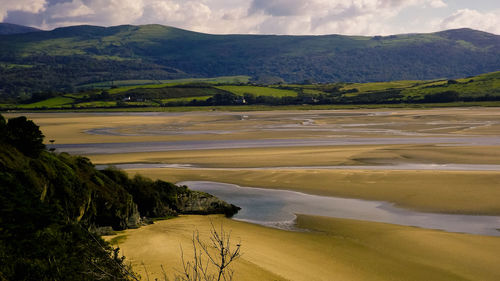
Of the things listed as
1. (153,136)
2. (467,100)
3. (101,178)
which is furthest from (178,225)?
(467,100)

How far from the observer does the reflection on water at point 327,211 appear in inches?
766

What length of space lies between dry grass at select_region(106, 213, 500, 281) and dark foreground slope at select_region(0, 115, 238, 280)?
142cm

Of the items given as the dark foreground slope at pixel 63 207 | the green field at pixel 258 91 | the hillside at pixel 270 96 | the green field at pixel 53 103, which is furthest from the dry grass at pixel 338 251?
the green field at pixel 258 91

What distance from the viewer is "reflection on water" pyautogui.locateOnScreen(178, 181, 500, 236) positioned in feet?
63.8

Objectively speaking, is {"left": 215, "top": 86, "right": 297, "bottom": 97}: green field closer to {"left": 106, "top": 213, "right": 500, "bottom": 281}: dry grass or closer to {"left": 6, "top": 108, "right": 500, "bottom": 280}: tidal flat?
{"left": 6, "top": 108, "right": 500, "bottom": 280}: tidal flat

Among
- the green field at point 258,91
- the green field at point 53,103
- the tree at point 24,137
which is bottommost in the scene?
the tree at point 24,137

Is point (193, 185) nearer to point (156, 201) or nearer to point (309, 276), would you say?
point (156, 201)

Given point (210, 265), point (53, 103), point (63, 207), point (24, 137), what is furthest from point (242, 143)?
point (53, 103)

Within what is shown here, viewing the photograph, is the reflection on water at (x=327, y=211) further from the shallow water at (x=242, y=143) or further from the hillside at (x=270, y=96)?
the hillside at (x=270, y=96)

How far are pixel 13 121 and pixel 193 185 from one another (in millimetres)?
13325

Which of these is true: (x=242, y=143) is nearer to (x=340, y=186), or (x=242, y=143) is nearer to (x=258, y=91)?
(x=340, y=186)

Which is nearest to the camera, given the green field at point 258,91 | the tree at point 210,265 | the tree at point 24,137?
the tree at point 210,265

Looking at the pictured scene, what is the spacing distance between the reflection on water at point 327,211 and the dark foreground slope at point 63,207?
5.91 ft

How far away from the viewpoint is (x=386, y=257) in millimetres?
15609
